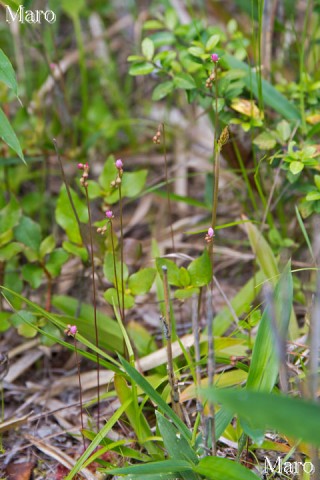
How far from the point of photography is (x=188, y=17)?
8.04ft

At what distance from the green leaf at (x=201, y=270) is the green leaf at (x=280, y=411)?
58 cm

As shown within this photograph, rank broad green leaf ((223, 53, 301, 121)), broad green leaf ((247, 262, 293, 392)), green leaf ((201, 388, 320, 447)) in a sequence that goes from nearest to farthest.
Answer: green leaf ((201, 388, 320, 447)), broad green leaf ((247, 262, 293, 392)), broad green leaf ((223, 53, 301, 121))

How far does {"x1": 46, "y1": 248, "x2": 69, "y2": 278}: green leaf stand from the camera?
1.52 m

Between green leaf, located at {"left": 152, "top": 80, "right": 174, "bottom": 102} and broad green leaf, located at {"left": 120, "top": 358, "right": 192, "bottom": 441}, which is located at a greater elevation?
green leaf, located at {"left": 152, "top": 80, "right": 174, "bottom": 102}

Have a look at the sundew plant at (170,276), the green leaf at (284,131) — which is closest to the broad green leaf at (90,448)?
the sundew plant at (170,276)

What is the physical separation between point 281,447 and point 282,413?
503 millimetres

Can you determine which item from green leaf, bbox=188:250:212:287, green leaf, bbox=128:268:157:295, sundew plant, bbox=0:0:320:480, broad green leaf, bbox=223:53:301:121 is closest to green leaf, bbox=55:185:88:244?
sundew plant, bbox=0:0:320:480

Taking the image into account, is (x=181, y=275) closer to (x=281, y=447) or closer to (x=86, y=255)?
(x=86, y=255)

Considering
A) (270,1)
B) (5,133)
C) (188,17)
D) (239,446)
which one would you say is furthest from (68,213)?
(188,17)

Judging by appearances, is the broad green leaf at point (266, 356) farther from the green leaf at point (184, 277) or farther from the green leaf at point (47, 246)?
the green leaf at point (47, 246)

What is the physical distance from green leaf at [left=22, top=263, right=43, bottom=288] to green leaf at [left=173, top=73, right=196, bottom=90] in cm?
58

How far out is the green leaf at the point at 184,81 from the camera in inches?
59.9

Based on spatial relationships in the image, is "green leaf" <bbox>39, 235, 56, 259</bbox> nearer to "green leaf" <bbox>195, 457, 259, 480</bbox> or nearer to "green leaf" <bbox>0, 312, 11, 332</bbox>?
"green leaf" <bbox>0, 312, 11, 332</bbox>

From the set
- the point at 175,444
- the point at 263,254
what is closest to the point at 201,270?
the point at 263,254
